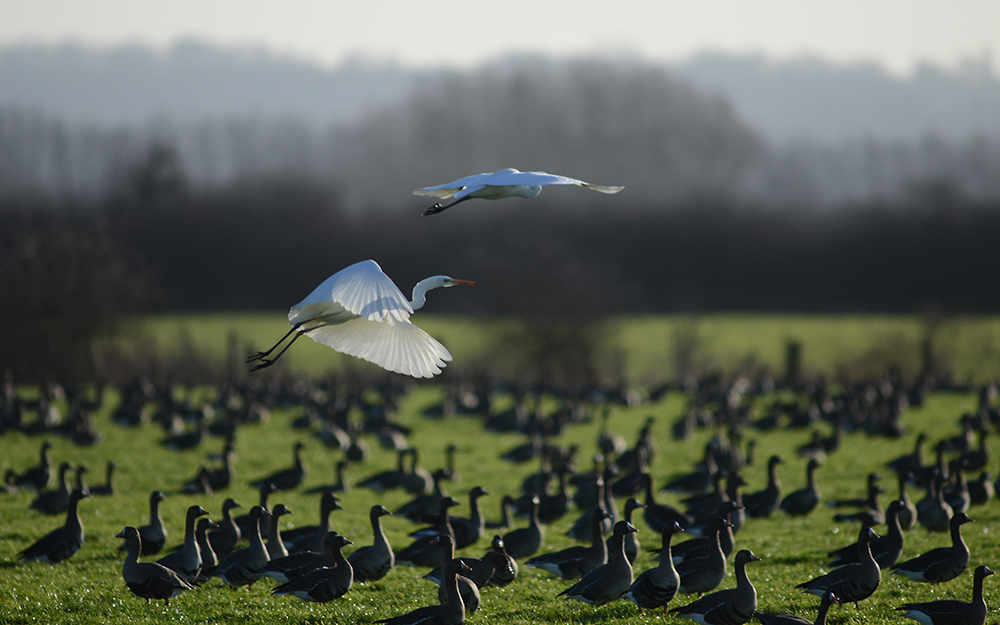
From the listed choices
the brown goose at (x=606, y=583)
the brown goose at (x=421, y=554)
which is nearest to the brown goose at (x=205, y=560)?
the brown goose at (x=421, y=554)

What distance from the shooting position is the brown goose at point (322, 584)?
26.6ft

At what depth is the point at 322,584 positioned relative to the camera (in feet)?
26.6

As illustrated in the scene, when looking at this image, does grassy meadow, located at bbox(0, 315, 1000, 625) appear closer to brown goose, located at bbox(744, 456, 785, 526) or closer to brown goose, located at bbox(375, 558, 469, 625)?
brown goose, located at bbox(744, 456, 785, 526)

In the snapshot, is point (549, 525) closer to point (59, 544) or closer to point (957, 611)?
point (957, 611)

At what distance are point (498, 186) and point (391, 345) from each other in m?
1.83

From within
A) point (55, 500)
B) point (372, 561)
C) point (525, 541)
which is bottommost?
point (55, 500)

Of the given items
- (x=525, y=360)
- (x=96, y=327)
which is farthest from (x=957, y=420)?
(x=96, y=327)

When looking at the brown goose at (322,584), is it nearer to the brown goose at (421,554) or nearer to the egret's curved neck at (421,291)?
the brown goose at (421,554)

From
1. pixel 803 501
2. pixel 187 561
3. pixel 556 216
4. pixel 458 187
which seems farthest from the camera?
pixel 556 216

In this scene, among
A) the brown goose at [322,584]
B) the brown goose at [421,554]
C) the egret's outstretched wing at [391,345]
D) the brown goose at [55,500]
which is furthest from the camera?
the brown goose at [55,500]

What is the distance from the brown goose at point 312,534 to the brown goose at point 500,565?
6.99 ft

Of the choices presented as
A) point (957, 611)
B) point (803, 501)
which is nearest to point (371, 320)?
point (957, 611)

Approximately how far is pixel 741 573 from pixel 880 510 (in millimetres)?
6028

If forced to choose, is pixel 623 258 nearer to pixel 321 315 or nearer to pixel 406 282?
pixel 406 282
